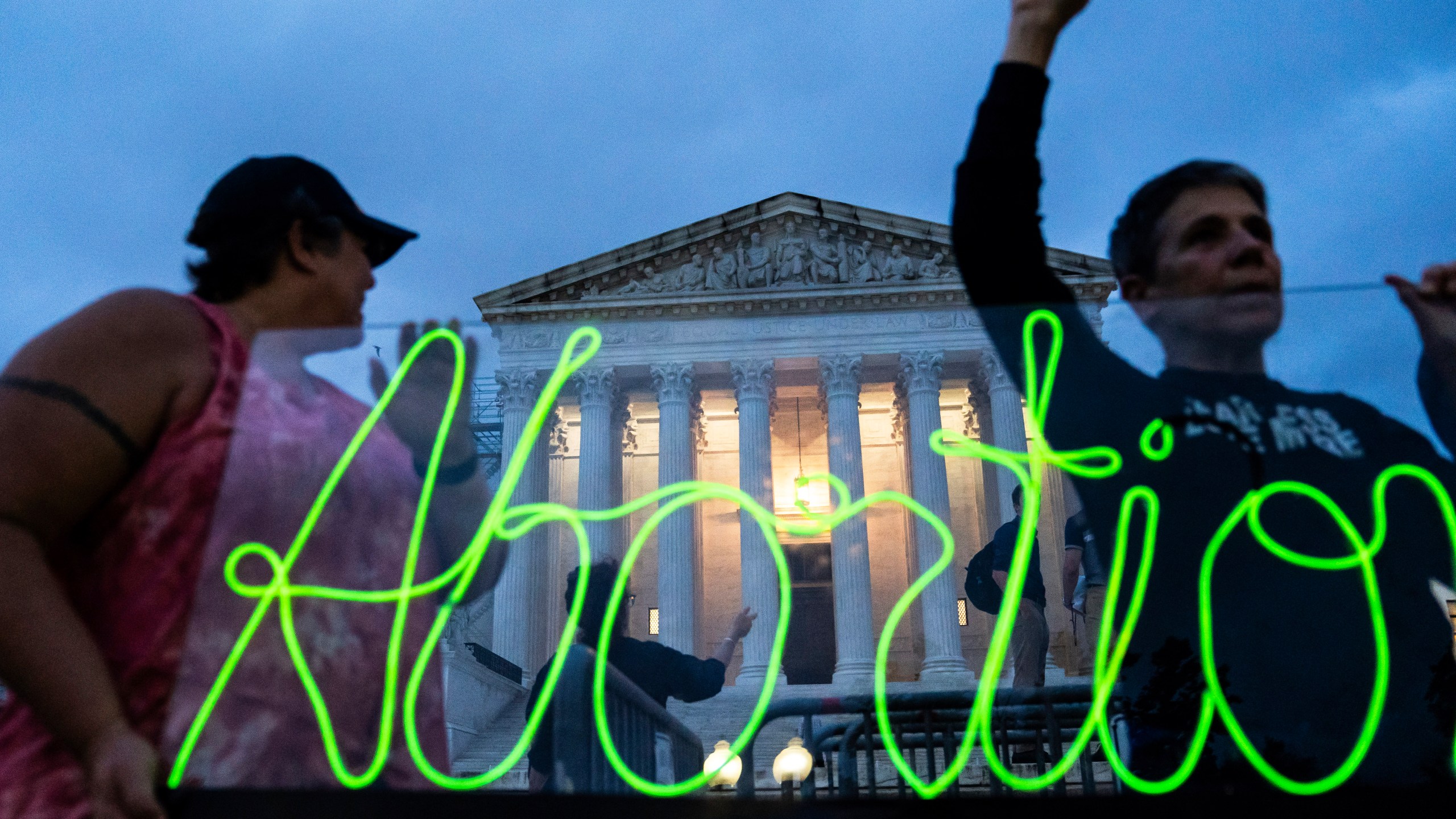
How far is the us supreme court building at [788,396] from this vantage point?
2709 centimetres

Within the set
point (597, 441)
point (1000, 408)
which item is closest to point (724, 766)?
point (1000, 408)

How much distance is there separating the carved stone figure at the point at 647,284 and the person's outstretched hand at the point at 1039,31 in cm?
3043

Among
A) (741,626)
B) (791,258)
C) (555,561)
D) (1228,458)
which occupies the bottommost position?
(741,626)

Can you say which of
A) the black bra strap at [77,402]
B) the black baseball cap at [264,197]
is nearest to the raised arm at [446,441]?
the black baseball cap at [264,197]

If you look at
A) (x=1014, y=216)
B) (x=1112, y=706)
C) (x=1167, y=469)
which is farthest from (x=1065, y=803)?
(x=1014, y=216)

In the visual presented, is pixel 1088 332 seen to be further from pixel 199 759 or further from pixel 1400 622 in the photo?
pixel 199 759

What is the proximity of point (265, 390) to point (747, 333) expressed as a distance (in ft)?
94.6

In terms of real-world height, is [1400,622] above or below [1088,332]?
below

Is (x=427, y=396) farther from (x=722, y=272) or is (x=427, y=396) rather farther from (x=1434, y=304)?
(x=722, y=272)

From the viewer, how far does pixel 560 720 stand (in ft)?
8.32

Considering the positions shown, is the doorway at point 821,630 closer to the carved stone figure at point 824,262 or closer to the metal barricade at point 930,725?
the carved stone figure at point 824,262

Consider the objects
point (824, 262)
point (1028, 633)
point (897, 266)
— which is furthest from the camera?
point (897, 266)

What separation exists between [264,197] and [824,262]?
30170mm

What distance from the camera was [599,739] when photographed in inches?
97.7
